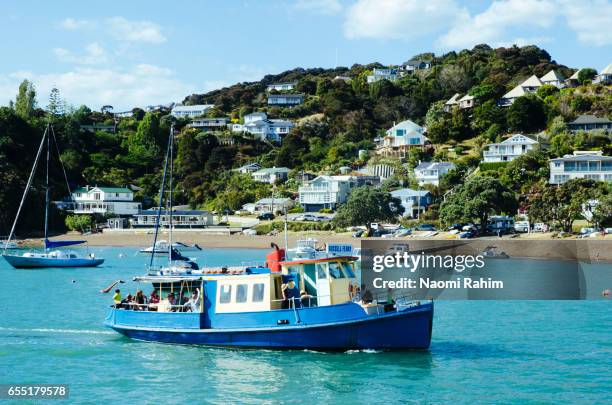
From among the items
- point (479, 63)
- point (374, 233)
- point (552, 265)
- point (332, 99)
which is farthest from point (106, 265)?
point (479, 63)

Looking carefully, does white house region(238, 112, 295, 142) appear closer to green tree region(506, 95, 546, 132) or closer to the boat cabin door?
green tree region(506, 95, 546, 132)

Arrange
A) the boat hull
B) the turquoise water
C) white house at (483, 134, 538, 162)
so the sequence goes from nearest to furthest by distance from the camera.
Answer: the turquoise water → the boat hull → white house at (483, 134, 538, 162)

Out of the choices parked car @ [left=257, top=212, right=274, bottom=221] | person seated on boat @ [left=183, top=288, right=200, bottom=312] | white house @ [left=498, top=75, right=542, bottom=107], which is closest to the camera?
person seated on boat @ [left=183, top=288, right=200, bottom=312]

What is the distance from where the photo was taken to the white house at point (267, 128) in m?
158

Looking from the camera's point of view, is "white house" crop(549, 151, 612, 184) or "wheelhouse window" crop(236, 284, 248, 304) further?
"white house" crop(549, 151, 612, 184)

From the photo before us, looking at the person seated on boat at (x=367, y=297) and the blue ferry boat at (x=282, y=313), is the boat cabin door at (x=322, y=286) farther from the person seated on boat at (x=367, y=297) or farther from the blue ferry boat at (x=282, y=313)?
the person seated on boat at (x=367, y=297)

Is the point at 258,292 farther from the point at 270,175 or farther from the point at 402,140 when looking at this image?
the point at 402,140

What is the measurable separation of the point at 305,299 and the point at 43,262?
143 feet

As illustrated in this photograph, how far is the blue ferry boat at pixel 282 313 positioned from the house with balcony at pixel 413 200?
236ft

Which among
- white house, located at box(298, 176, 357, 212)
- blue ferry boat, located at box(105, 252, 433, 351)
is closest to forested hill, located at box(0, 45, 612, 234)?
white house, located at box(298, 176, 357, 212)

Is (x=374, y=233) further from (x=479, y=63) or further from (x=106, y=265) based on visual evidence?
(x=479, y=63)

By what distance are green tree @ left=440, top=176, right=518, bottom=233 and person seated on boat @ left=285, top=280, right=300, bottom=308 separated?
54.7 meters

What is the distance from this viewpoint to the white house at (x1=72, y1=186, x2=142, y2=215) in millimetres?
116000

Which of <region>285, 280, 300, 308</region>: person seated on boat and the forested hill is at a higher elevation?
the forested hill
